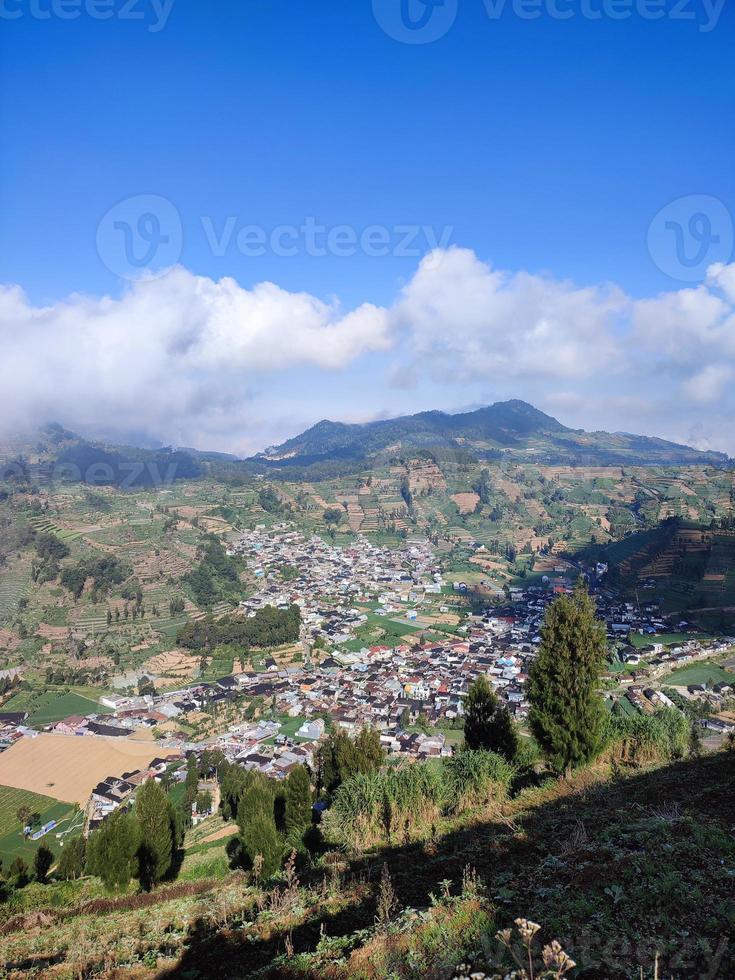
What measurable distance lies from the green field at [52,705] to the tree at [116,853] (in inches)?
1214

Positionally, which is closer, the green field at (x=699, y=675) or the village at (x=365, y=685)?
the village at (x=365, y=685)

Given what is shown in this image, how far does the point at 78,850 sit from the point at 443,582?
60.7m

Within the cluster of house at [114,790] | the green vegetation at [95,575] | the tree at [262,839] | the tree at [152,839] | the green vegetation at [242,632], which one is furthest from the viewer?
the green vegetation at [95,575]

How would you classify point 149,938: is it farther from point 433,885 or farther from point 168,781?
point 168,781

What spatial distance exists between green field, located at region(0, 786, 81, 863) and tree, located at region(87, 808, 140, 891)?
1520cm

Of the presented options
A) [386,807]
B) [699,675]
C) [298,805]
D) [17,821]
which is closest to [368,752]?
[298,805]

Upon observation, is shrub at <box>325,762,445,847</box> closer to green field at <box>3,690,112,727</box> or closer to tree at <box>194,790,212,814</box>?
tree at <box>194,790,212,814</box>

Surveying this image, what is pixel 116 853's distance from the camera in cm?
1216

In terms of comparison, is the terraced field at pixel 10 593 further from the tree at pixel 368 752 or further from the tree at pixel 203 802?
the tree at pixel 368 752

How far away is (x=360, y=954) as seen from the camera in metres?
4.12

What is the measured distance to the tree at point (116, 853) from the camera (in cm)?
1212

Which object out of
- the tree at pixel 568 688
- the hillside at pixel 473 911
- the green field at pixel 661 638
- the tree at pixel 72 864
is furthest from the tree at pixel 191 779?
the green field at pixel 661 638

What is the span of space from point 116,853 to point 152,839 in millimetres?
1116

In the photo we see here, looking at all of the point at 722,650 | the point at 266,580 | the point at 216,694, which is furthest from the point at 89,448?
the point at 722,650
